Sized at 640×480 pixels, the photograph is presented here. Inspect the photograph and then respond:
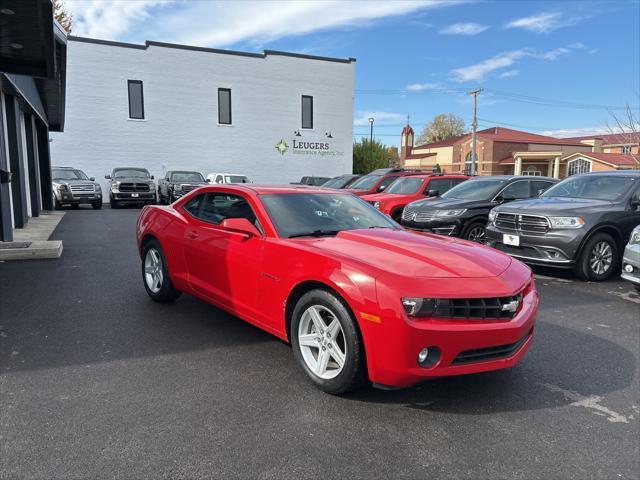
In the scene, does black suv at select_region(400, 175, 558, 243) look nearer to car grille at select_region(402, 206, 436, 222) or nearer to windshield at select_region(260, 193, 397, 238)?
car grille at select_region(402, 206, 436, 222)

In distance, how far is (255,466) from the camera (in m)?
2.53

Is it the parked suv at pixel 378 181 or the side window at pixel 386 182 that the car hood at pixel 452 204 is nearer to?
the parked suv at pixel 378 181


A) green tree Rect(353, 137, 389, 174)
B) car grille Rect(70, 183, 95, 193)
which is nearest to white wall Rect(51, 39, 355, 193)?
car grille Rect(70, 183, 95, 193)

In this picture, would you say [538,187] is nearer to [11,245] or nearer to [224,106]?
[11,245]

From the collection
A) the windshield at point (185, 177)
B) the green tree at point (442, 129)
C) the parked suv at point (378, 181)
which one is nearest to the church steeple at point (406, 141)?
the green tree at point (442, 129)

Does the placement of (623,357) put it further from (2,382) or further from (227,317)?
(2,382)

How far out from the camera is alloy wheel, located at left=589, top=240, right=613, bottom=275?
7262mm

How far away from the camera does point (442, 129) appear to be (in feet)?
297

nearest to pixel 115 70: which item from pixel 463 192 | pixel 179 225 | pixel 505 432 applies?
pixel 463 192

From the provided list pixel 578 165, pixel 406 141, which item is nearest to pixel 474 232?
pixel 578 165

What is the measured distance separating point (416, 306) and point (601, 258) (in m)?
5.78

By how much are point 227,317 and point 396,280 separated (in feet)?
8.51

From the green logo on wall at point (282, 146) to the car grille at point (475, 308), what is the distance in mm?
29155

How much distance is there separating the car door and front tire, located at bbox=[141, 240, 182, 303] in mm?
622
